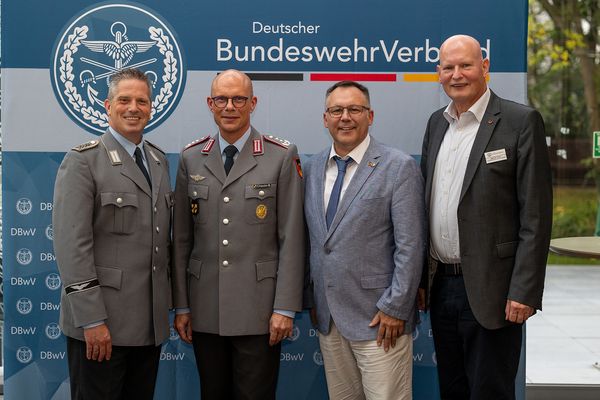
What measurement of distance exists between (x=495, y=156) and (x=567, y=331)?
421 cm

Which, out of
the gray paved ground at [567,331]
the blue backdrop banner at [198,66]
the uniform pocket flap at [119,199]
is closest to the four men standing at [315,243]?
the uniform pocket flap at [119,199]

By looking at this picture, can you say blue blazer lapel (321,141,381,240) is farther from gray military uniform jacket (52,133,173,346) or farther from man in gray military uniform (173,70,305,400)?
gray military uniform jacket (52,133,173,346)

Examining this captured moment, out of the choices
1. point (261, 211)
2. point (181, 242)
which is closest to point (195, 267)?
point (181, 242)

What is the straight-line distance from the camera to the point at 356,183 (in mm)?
2754

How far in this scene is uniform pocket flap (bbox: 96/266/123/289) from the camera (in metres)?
2.63

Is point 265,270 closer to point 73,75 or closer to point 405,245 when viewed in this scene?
point 405,245

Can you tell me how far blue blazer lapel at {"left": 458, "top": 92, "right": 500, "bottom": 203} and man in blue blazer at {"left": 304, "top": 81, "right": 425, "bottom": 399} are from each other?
0.18m

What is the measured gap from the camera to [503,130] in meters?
2.67

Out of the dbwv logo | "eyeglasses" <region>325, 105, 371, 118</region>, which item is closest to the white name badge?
"eyeglasses" <region>325, 105, 371, 118</region>

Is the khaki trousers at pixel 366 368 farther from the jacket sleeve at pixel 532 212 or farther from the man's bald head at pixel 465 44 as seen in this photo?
the man's bald head at pixel 465 44

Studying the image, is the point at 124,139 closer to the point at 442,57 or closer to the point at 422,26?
the point at 442,57

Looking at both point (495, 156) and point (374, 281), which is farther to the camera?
point (374, 281)

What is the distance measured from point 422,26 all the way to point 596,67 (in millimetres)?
4915

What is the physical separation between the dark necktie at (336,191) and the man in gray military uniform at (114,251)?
0.62 metres
